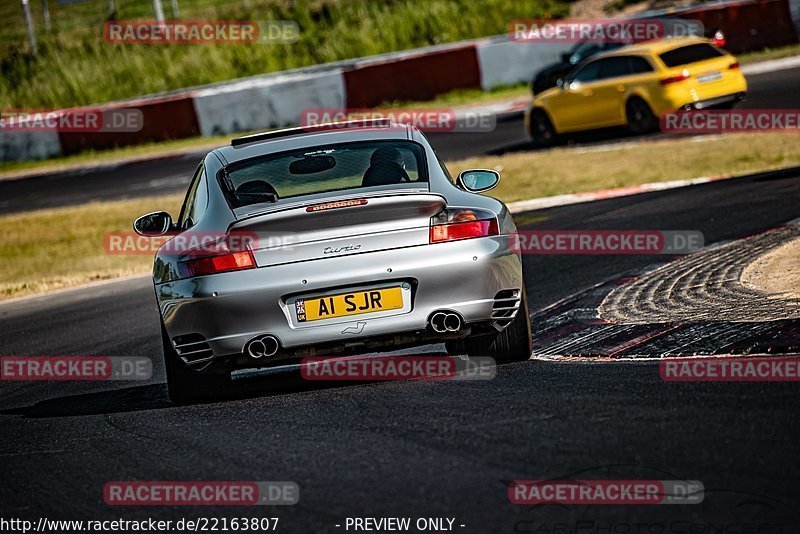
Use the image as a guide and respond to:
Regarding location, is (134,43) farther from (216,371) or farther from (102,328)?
(216,371)

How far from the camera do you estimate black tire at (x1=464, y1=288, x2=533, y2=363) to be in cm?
688

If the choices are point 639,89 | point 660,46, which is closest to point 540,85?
point 660,46

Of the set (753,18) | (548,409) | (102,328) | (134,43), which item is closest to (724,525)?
(548,409)

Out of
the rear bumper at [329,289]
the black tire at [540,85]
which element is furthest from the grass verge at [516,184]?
the rear bumper at [329,289]

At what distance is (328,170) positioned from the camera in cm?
740

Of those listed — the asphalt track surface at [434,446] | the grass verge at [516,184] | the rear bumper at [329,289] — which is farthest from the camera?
the grass verge at [516,184]

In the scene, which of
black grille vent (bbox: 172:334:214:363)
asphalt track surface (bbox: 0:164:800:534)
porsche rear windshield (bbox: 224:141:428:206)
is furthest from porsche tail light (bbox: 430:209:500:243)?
black grille vent (bbox: 172:334:214:363)

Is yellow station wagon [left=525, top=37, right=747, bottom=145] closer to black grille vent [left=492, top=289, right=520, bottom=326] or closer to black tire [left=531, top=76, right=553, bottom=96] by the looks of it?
black tire [left=531, top=76, right=553, bottom=96]

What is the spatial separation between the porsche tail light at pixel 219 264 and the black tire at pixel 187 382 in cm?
50

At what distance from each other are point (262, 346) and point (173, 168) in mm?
20778

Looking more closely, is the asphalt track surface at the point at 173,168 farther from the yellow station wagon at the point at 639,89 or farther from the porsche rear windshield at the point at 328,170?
the porsche rear windshield at the point at 328,170

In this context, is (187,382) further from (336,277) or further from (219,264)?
(336,277)

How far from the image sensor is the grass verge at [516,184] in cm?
1586

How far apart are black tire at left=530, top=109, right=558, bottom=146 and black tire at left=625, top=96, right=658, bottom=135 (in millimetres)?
1556
